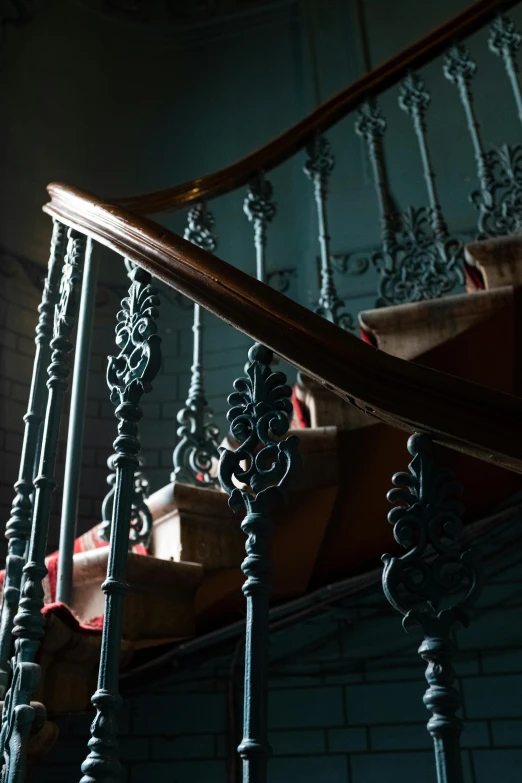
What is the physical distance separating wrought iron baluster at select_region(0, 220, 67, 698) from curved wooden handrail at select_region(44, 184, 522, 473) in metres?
0.50

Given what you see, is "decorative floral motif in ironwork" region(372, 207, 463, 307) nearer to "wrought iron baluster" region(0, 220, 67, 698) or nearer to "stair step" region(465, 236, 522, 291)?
"stair step" region(465, 236, 522, 291)

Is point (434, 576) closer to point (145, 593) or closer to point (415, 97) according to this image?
point (145, 593)

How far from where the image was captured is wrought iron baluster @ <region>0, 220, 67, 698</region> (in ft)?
4.51

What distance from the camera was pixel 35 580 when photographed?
128 centimetres

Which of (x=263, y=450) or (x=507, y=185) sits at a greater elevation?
(x=507, y=185)

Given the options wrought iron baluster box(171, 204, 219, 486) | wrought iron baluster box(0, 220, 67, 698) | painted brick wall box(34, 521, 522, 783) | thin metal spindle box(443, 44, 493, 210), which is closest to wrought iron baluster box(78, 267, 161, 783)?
wrought iron baluster box(0, 220, 67, 698)

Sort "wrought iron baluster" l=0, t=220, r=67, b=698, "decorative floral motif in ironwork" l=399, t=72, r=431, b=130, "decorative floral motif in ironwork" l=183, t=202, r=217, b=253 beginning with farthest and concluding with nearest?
"decorative floral motif in ironwork" l=399, t=72, r=431, b=130
"decorative floral motif in ironwork" l=183, t=202, r=217, b=253
"wrought iron baluster" l=0, t=220, r=67, b=698

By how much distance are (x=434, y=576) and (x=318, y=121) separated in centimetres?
185

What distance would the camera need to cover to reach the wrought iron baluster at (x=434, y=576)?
0.83 meters

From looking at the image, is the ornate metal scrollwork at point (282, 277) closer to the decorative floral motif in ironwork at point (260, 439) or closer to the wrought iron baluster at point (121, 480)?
the wrought iron baluster at point (121, 480)

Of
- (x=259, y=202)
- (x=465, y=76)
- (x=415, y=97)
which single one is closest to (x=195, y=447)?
(x=259, y=202)

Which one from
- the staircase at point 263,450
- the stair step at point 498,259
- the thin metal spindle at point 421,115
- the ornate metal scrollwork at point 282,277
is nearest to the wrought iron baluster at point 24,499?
the staircase at point 263,450

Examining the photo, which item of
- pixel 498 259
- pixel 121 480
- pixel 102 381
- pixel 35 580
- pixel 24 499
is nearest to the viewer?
pixel 121 480

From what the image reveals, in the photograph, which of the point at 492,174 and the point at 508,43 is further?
the point at 508,43
